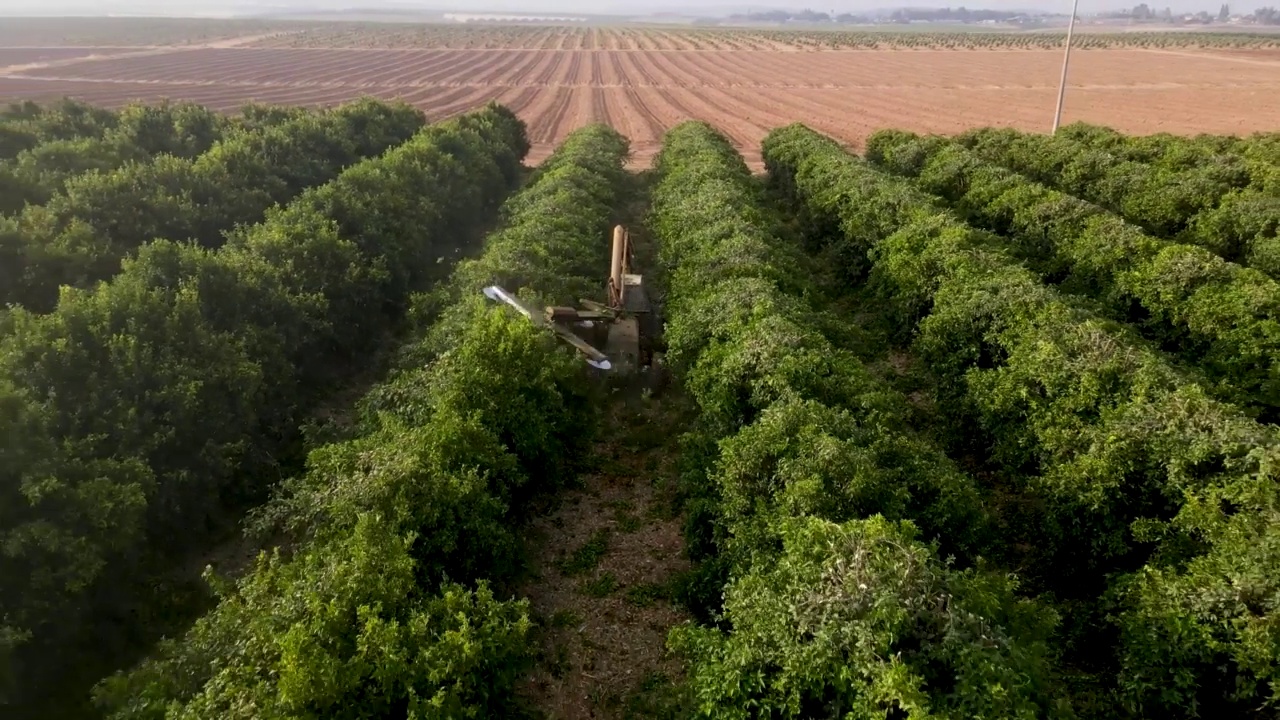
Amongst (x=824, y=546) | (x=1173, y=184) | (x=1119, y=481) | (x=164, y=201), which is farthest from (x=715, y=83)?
(x=824, y=546)

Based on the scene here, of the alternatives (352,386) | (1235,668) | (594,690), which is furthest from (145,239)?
(1235,668)

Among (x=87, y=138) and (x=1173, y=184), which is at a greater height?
(x=87, y=138)

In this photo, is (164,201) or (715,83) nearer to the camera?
(164,201)

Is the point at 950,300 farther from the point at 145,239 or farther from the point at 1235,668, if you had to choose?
the point at 145,239

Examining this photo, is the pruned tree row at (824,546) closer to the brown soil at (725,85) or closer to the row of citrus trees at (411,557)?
the row of citrus trees at (411,557)

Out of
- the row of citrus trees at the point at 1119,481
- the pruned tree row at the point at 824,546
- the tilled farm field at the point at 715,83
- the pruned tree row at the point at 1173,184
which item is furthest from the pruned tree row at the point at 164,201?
the pruned tree row at the point at 1173,184

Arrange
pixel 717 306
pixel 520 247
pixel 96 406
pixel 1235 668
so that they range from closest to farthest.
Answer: pixel 1235 668
pixel 96 406
pixel 717 306
pixel 520 247

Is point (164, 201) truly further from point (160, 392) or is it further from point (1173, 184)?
point (1173, 184)
